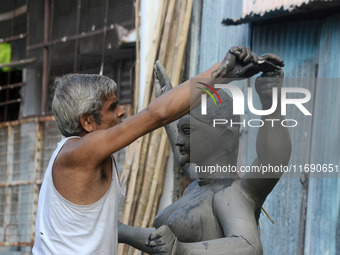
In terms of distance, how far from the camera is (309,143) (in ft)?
18.2

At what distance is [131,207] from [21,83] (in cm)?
309

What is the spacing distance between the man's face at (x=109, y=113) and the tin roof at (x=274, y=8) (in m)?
2.51

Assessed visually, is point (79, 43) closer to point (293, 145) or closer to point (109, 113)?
point (293, 145)

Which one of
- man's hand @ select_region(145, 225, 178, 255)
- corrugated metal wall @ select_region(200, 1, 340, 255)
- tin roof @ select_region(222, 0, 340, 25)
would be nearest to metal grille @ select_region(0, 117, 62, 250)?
tin roof @ select_region(222, 0, 340, 25)

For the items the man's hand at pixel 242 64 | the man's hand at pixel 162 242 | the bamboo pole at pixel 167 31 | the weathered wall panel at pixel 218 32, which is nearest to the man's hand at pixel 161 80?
the man's hand at pixel 242 64

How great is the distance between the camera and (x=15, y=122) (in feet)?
28.7

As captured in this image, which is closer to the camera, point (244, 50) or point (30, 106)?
point (244, 50)

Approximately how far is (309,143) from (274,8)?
1083 millimetres

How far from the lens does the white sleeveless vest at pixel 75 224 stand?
306 cm

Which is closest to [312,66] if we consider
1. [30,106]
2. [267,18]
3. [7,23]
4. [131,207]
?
[267,18]

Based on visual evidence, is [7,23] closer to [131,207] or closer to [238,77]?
[131,207]

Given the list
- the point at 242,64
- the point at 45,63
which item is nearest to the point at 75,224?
the point at 242,64

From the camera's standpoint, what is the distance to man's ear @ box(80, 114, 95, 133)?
3.17m

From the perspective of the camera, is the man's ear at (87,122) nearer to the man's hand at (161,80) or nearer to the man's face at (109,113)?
the man's face at (109,113)
